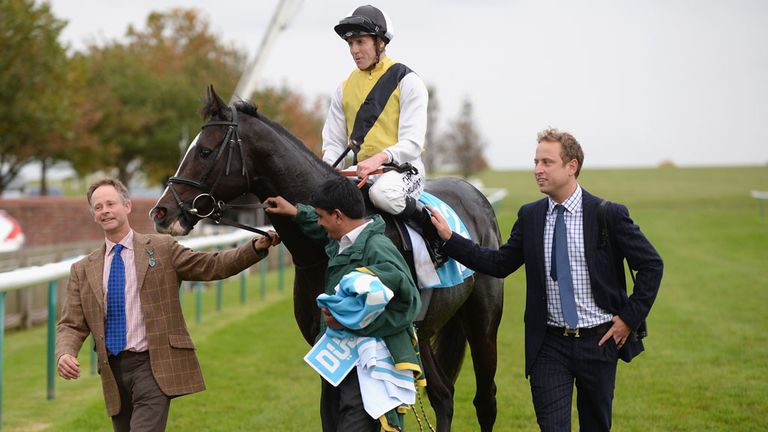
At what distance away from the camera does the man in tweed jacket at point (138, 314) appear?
4289mm

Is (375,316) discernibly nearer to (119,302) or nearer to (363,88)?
(119,302)

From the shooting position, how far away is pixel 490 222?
614 cm

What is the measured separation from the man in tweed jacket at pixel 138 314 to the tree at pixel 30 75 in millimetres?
18839

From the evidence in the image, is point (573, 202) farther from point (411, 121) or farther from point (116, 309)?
point (116, 309)

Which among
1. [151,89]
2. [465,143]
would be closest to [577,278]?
Answer: [151,89]

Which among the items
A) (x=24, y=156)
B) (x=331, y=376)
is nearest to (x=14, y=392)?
(x=331, y=376)

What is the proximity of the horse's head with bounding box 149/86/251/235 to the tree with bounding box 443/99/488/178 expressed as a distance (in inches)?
2304

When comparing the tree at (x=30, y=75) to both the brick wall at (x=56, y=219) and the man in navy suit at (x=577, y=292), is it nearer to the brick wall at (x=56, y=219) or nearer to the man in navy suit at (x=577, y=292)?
the brick wall at (x=56, y=219)

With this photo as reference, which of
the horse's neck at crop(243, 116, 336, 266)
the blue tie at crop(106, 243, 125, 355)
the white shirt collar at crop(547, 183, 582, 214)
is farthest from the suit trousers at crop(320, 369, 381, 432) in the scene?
the white shirt collar at crop(547, 183, 582, 214)

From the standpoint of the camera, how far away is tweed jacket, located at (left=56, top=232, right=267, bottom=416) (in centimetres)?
431

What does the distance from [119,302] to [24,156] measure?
2190 cm

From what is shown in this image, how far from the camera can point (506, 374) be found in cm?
824

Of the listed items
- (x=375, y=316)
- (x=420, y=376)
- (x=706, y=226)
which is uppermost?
(x=375, y=316)

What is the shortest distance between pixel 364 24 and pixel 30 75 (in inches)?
761
